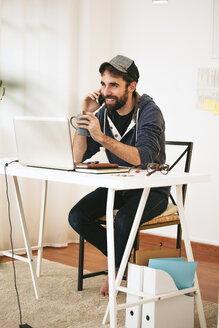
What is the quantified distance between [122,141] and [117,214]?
40 cm

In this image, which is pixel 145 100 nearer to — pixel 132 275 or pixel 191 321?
pixel 132 275

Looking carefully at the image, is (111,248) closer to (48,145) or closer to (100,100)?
(48,145)

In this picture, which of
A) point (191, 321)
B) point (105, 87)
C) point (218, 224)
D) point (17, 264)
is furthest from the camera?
point (218, 224)

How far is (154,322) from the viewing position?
1860mm

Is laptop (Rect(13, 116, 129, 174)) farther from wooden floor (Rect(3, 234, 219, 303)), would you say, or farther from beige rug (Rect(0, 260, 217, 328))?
wooden floor (Rect(3, 234, 219, 303))

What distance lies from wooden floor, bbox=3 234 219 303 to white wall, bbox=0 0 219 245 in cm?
8

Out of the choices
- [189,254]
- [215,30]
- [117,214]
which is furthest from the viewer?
[215,30]

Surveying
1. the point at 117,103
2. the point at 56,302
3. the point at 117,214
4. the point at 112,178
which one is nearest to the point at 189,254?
the point at 117,214

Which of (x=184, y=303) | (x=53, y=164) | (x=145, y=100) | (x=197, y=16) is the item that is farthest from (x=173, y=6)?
(x=184, y=303)

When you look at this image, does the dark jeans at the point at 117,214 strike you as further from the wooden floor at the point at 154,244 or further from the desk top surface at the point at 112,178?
the wooden floor at the point at 154,244

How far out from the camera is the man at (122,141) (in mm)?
2184

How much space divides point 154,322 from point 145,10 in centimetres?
254

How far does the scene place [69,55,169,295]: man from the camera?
218cm

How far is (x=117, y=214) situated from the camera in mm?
2232
